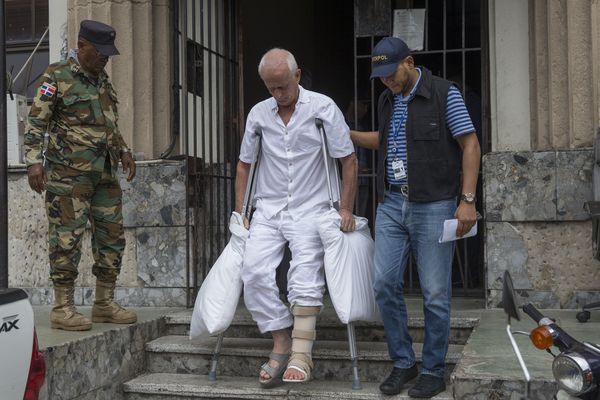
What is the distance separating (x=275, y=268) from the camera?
4.43 meters

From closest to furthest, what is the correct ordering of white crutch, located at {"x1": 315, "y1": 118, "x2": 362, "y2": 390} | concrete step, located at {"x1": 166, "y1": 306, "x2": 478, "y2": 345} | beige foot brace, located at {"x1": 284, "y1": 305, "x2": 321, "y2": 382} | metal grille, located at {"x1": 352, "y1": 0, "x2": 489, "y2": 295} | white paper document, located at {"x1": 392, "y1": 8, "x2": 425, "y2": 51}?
beige foot brace, located at {"x1": 284, "y1": 305, "x2": 321, "y2": 382}, white crutch, located at {"x1": 315, "y1": 118, "x2": 362, "y2": 390}, concrete step, located at {"x1": 166, "y1": 306, "x2": 478, "y2": 345}, metal grille, located at {"x1": 352, "y1": 0, "x2": 489, "y2": 295}, white paper document, located at {"x1": 392, "y1": 8, "x2": 425, "y2": 51}

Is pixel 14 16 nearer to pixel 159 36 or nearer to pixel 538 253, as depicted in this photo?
pixel 159 36

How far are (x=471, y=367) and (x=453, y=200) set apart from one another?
876mm

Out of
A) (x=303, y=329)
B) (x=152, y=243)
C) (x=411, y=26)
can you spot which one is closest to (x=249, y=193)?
(x=303, y=329)

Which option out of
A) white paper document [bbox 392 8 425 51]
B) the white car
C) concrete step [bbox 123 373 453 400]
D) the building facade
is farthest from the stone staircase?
white paper document [bbox 392 8 425 51]

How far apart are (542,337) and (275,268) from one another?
2113mm

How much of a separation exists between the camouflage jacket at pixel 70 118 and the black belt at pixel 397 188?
5.82 ft

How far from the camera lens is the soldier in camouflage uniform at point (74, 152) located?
15.4 ft

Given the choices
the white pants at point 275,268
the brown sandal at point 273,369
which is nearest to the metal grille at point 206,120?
the white pants at point 275,268

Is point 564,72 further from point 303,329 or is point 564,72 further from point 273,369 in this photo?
point 273,369

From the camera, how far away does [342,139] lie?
14.8 ft

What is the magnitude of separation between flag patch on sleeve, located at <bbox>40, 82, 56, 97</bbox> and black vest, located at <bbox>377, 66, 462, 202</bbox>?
6.87 ft

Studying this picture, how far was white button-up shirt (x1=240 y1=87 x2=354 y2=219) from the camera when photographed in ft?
14.8

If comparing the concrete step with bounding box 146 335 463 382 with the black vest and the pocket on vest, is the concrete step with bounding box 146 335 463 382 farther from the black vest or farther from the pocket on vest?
the pocket on vest
